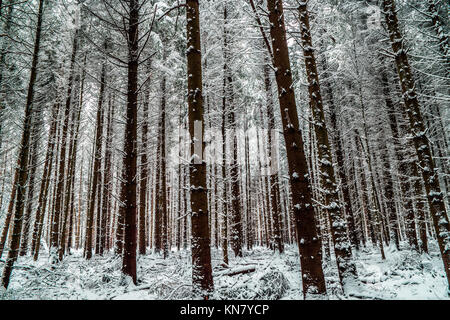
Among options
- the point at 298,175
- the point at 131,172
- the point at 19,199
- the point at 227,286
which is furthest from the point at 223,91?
the point at 19,199

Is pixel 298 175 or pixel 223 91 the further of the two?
pixel 223 91

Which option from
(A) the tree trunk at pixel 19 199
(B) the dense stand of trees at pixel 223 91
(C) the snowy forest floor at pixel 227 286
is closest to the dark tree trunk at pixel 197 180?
(B) the dense stand of trees at pixel 223 91

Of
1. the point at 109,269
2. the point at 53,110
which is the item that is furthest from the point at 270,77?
the point at 53,110

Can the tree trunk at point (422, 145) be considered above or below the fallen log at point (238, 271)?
above

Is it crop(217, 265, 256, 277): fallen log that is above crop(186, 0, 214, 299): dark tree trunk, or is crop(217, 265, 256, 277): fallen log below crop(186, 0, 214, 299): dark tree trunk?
below

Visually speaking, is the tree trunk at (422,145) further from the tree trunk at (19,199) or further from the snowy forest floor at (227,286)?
the tree trunk at (19,199)

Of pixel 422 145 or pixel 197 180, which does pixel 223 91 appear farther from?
pixel 422 145

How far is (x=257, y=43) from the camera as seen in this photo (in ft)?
21.7

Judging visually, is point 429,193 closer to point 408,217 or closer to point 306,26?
point 306,26

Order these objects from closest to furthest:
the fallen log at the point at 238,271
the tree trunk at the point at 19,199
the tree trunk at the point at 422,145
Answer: the tree trunk at the point at 422,145 → the tree trunk at the point at 19,199 → the fallen log at the point at 238,271

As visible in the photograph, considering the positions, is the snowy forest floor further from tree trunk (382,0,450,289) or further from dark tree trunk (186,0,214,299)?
tree trunk (382,0,450,289)

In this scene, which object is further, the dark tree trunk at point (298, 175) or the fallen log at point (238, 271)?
the fallen log at point (238, 271)

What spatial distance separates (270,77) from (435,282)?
1085 cm

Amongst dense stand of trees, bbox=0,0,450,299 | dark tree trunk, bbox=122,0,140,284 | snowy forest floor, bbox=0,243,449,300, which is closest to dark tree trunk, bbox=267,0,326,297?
dense stand of trees, bbox=0,0,450,299
